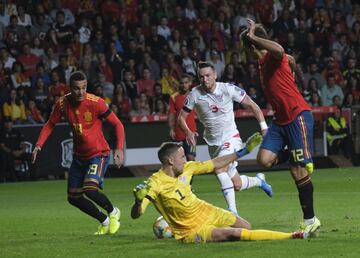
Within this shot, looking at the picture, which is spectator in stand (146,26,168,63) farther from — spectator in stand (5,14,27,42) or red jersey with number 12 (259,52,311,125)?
red jersey with number 12 (259,52,311,125)

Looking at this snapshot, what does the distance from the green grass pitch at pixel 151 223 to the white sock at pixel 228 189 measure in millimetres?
427

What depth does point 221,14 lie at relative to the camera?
102ft

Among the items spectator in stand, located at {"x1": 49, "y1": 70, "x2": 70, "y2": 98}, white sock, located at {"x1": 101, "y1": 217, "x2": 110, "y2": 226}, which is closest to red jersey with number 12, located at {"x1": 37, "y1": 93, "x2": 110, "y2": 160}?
white sock, located at {"x1": 101, "y1": 217, "x2": 110, "y2": 226}

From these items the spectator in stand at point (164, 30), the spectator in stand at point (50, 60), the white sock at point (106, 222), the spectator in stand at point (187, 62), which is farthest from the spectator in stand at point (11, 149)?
the white sock at point (106, 222)

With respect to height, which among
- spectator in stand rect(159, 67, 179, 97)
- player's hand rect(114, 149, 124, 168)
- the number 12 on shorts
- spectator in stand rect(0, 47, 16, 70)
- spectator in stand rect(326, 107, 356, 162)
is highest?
the number 12 on shorts

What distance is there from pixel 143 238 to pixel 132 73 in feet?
51.3

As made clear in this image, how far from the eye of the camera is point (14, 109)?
2567cm

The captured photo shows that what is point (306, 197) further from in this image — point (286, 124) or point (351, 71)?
point (351, 71)

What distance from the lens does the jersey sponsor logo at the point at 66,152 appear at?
Result: 83.4ft

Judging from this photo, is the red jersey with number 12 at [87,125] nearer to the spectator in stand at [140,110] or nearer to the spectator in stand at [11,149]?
the spectator in stand at [11,149]

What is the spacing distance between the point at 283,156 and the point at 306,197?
2.20ft

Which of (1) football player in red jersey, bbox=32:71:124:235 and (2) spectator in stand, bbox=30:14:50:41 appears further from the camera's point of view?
(2) spectator in stand, bbox=30:14:50:41

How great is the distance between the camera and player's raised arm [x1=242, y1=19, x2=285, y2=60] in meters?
11.9

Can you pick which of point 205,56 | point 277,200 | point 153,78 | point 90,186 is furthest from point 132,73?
point 90,186
